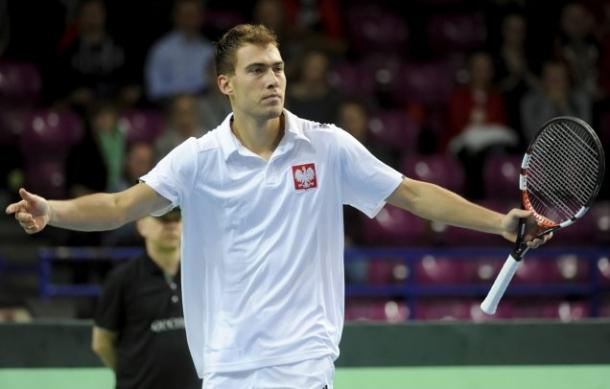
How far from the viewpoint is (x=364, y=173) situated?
469cm

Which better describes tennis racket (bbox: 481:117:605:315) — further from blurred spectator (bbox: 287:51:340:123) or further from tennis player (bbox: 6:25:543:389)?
blurred spectator (bbox: 287:51:340:123)

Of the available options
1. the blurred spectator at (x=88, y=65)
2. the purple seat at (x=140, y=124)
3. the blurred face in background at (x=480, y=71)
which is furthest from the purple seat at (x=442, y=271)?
the blurred spectator at (x=88, y=65)

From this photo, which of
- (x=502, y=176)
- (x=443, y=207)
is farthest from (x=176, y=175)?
(x=502, y=176)

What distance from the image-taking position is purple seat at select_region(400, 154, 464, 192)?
10.5 meters

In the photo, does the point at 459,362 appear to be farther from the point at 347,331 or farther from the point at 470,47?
the point at 470,47

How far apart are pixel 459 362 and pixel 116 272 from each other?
194 centimetres

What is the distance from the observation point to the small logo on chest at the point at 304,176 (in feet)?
15.1

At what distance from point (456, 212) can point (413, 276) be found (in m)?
4.87

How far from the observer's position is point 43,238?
10.3 meters

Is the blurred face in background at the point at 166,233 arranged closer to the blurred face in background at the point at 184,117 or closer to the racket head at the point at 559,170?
the racket head at the point at 559,170

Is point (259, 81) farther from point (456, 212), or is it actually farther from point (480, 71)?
point (480, 71)

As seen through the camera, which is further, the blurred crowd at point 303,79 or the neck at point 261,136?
the blurred crowd at point 303,79

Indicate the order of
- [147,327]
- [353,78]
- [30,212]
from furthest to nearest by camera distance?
[353,78] < [147,327] < [30,212]

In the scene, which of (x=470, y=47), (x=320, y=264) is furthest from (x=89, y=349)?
(x=470, y=47)
